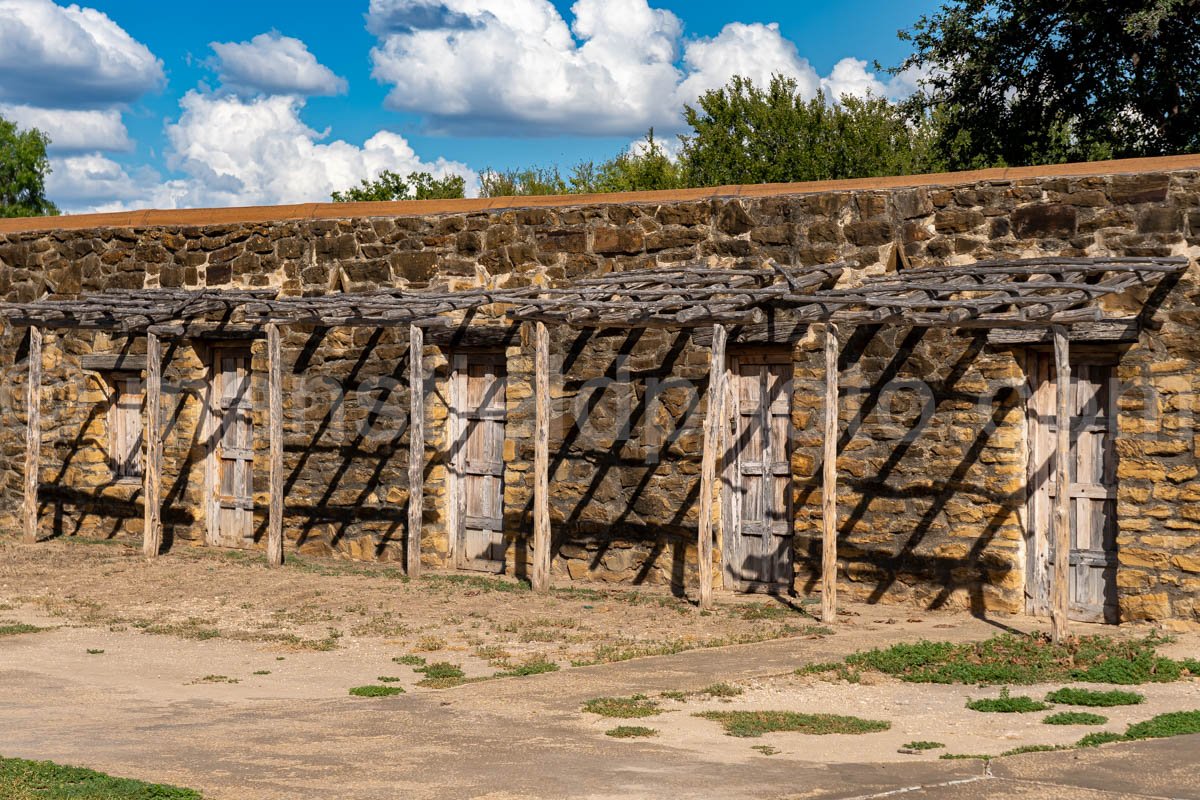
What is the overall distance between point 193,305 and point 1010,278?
24.3ft

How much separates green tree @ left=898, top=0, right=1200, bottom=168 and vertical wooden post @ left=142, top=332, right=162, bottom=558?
40.3 ft

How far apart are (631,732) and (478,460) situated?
626cm

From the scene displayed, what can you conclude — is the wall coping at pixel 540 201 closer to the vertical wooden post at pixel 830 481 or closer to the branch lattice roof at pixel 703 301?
the branch lattice roof at pixel 703 301

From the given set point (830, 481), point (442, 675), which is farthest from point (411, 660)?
point (830, 481)

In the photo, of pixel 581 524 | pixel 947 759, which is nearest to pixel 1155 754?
pixel 947 759

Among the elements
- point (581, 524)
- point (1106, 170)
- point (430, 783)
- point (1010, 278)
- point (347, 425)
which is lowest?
point (430, 783)

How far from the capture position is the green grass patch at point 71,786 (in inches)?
219

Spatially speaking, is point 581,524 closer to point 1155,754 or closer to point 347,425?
point 347,425

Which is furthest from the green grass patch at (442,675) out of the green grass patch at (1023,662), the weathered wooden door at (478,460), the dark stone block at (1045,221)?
the dark stone block at (1045,221)

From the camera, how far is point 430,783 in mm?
6000

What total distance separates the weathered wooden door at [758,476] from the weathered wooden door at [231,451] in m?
5.08

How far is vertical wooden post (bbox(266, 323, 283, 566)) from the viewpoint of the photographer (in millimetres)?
12766

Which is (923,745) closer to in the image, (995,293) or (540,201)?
(995,293)

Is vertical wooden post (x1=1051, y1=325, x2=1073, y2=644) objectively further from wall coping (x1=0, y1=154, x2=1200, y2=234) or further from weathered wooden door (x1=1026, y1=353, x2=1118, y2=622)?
wall coping (x1=0, y1=154, x2=1200, y2=234)
